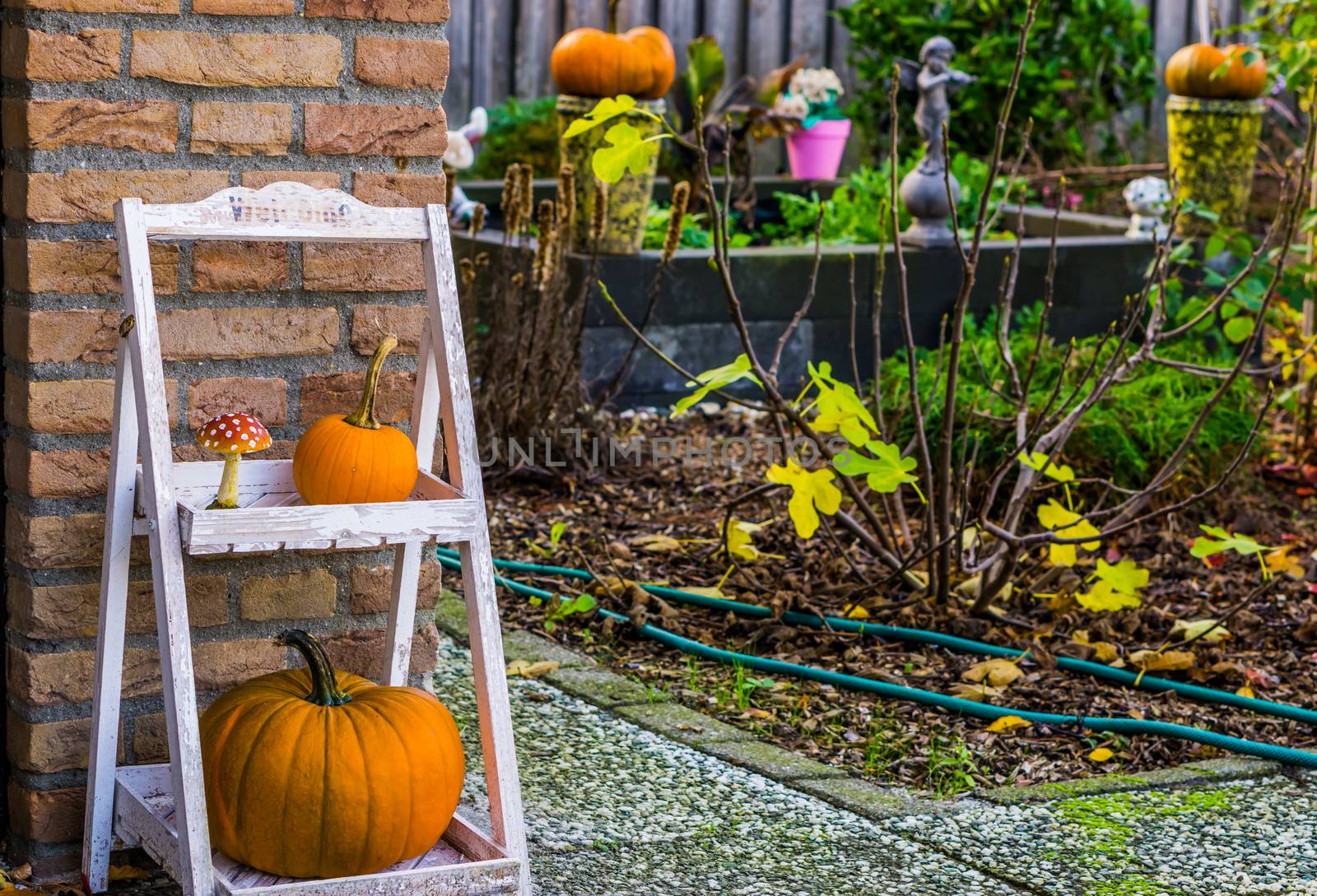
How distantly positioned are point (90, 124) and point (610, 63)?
12.2ft

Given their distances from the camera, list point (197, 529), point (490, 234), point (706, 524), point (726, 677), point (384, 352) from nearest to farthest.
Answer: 1. point (197, 529)
2. point (384, 352)
3. point (726, 677)
4. point (706, 524)
5. point (490, 234)

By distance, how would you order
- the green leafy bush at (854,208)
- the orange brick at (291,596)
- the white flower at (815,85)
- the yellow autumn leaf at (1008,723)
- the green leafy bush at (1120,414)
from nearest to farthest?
the orange brick at (291,596), the yellow autumn leaf at (1008,723), the green leafy bush at (1120,414), the green leafy bush at (854,208), the white flower at (815,85)

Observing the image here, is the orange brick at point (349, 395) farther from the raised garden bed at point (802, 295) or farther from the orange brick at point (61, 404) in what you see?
the raised garden bed at point (802, 295)

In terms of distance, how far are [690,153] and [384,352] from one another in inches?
231

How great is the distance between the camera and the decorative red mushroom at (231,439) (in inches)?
80.4

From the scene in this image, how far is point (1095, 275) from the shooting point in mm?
6406

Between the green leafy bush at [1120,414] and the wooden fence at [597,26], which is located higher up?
the wooden fence at [597,26]

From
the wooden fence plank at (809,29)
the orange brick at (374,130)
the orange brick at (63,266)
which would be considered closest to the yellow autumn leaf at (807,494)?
the orange brick at (374,130)

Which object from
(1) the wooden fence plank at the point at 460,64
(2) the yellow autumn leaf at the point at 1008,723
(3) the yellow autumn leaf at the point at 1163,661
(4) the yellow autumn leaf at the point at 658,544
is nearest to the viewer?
(2) the yellow autumn leaf at the point at 1008,723

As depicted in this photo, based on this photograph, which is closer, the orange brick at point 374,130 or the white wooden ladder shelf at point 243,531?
the white wooden ladder shelf at point 243,531

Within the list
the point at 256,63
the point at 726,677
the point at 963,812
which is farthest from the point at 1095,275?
the point at 256,63

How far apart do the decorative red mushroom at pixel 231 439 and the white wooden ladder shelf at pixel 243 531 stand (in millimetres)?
68

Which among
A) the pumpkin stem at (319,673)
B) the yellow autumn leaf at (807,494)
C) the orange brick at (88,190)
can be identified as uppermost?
the orange brick at (88,190)

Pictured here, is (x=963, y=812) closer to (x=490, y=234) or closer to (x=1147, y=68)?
(x=490, y=234)
